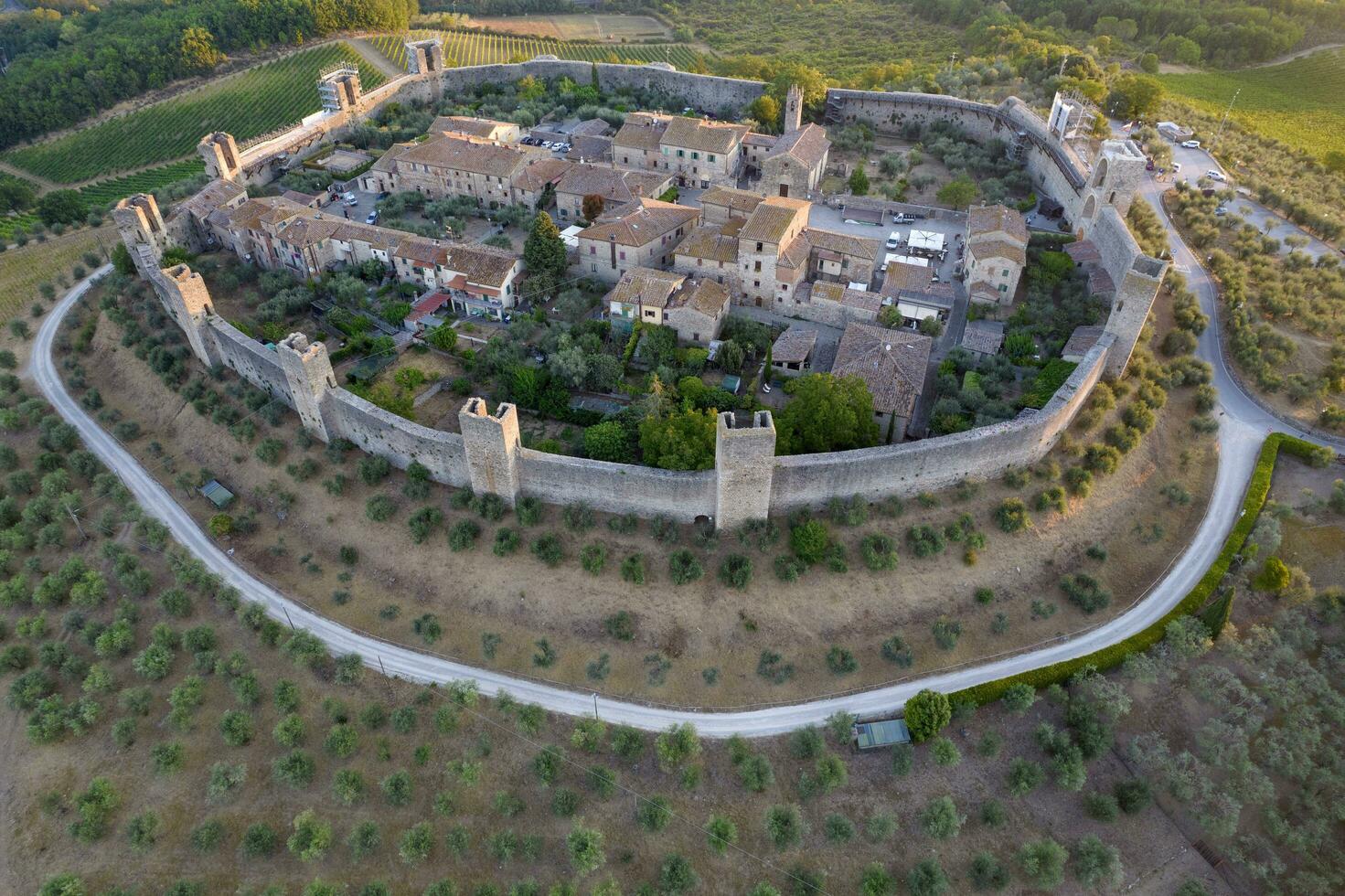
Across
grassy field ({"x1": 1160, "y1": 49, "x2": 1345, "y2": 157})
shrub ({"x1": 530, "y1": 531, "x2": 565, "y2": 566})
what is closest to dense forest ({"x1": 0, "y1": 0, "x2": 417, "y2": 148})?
shrub ({"x1": 530, "y1": 531, "x2": 565, "y2": 566})

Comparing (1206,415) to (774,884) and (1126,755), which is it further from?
(774,884)

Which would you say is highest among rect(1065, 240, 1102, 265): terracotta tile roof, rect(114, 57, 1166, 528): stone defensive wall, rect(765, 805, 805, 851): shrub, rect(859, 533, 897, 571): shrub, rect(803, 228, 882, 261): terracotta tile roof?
rect(803, 228, 882, 261): terracotta tile roof

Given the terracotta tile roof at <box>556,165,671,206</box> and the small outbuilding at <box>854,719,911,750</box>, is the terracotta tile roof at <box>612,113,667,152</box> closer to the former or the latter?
the terracotta tile roof at <box>556,165,671,206</box>

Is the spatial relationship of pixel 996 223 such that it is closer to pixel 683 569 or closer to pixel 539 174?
pixel 683 569

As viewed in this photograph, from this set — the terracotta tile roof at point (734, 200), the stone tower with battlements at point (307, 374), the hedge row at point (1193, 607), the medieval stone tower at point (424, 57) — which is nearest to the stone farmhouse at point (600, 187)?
the terracotta tile roof at point (734, 200)

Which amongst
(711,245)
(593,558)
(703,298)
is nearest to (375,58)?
(711,245)
